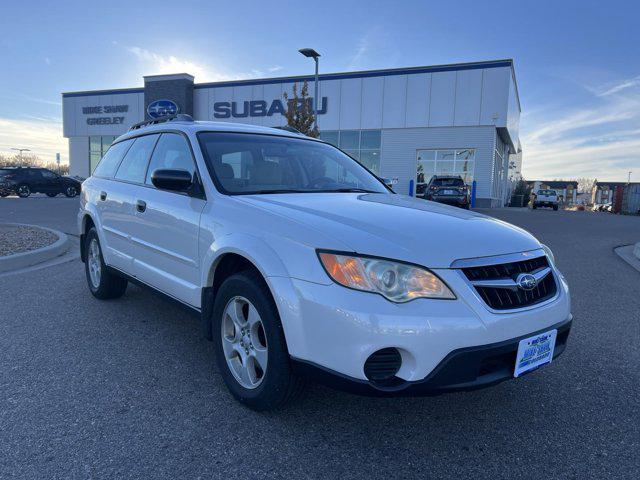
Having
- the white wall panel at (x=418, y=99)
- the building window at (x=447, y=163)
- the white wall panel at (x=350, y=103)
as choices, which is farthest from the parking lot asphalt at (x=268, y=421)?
the white wall panel at (x=350, y=103)

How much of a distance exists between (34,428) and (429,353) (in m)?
2.08

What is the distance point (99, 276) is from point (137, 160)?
1396 mm

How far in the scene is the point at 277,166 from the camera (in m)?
3.57

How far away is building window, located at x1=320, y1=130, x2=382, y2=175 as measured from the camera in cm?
2831

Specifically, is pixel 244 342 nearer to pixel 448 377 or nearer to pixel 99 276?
pixel 448 377

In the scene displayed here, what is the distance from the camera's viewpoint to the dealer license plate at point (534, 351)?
90.4 inches

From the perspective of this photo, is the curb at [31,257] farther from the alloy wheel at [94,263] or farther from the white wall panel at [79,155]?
the white wall panel at [79,155]

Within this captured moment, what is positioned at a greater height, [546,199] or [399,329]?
[546,199]

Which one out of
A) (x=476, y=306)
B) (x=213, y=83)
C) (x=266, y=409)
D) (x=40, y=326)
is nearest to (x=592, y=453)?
(x=476, y=306)

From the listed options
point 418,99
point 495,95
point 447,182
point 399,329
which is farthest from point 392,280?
point 418,99

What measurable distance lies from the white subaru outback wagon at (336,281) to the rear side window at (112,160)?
1360mm

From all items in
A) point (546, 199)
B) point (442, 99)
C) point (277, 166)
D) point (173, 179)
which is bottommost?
point (546, 199)

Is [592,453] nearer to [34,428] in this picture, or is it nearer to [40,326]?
[34,428]

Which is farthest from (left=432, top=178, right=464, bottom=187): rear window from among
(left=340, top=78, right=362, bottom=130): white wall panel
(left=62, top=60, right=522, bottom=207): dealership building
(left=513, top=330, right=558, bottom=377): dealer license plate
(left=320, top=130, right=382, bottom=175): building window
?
(left=513, top=330, right=558, bottom=377): dealer license plate
